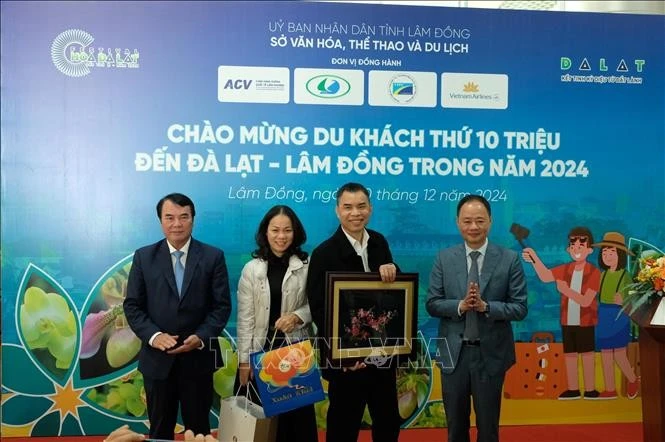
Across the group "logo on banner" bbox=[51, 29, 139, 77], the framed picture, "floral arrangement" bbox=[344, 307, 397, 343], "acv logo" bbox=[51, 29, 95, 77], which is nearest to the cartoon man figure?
the framed picture

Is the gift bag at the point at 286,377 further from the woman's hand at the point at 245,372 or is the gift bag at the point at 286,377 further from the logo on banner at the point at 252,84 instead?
the logo on banner at the point at 252,84

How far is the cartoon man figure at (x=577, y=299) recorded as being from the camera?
202 inches

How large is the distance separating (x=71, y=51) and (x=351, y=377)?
268cm

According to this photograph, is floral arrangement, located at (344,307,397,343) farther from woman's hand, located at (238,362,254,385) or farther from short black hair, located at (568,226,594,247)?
short black hair, located at (568,226,594,247)

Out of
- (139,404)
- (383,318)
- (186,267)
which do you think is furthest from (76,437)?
(383,318)

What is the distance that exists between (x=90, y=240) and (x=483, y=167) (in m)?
2.61

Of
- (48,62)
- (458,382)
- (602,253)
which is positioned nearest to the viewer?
(458,382)

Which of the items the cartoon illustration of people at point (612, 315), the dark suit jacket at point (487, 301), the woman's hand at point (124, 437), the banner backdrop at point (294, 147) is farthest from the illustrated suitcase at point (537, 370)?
the woman's hand at point (124, 437)

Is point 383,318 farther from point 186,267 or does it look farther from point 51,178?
point 51,178

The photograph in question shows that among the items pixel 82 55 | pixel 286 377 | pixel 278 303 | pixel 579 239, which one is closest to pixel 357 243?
pixel 278 303

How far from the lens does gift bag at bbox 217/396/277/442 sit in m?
3.92

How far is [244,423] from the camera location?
397cm

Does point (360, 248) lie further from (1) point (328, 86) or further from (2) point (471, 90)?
(2) point (471, 90)

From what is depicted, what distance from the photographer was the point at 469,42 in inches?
199
